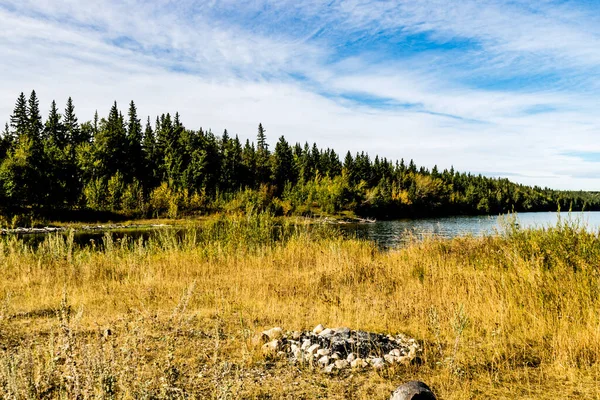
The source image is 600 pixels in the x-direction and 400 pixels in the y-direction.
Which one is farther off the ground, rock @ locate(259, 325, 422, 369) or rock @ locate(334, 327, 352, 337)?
rock @ locate(334, 327, 352, 337)

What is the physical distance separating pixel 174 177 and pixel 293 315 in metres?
60.4

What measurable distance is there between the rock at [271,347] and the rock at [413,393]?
1845mm

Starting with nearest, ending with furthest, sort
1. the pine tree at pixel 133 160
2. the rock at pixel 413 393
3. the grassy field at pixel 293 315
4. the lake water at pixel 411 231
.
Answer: the rock at pixel 413 393
the grassy field at pixel 293 315
the lake water at pixel 411 231
the pine tree at pixel 133 160

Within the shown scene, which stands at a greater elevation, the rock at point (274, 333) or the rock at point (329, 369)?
the rock at point (274, 333)

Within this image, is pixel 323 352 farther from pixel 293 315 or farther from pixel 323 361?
pixel 293 315

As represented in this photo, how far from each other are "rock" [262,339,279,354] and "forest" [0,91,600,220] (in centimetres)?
1724

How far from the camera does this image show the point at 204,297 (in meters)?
7.55

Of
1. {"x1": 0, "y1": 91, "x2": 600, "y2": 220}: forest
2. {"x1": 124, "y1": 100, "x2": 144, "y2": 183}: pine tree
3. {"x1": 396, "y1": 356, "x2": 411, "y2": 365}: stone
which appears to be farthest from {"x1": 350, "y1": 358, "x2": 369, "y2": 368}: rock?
{"x1": 124, "y1": 100, "x2": 144, "y2": 183}: pine tree

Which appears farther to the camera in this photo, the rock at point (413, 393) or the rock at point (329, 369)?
the rock at point (329, 369)

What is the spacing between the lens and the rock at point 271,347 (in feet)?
15.9

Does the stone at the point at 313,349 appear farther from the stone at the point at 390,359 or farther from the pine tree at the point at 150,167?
the pine tree at the point at 150,167

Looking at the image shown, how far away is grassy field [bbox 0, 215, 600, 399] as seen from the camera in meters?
3.69

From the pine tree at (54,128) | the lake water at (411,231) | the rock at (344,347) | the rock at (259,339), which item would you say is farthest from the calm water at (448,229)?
the pine tree at (54,128)

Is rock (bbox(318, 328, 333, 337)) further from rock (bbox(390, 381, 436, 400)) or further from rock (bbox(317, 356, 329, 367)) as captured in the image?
rock (bbox(390, 381, 436, 400))
